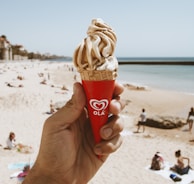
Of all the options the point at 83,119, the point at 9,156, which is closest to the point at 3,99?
the point at 9,156

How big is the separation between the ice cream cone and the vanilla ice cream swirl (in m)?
0.07

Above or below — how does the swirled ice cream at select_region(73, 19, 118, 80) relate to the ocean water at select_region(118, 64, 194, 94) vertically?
above

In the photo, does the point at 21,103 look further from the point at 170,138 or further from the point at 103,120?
the point at 103,120

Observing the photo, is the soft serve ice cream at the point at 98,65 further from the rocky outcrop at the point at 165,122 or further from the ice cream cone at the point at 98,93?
the rocky outcrop at the point at 165,122

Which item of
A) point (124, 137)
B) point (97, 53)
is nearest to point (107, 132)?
point (97, 53)

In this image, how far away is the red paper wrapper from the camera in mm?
2621

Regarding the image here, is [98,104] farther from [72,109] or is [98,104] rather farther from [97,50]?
[97,50]

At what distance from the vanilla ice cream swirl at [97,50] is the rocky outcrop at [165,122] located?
41.3 feet

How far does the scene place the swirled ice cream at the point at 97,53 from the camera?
2.50 metres

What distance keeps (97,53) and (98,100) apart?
496 millimetres

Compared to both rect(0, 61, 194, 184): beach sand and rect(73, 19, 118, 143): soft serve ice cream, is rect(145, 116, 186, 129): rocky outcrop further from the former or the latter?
rect(73, 19, 118, 143): soft serve ice cream

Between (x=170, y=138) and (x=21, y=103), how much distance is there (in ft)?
34.2

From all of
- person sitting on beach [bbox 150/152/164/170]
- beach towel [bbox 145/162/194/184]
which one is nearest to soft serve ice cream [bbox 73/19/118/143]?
beach towel [bbox 145/162/194/184]

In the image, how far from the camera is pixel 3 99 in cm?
→ 1808
